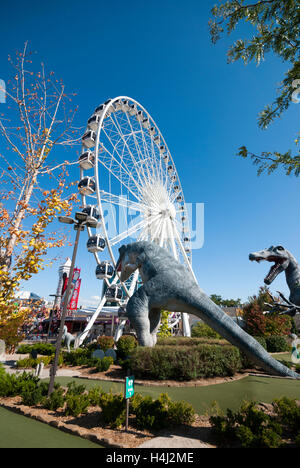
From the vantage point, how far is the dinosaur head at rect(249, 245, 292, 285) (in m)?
5.45

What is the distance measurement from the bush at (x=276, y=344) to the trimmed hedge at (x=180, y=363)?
364 inches

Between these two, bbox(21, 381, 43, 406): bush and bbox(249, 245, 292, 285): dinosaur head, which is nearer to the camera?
bbox(21, 381, 43, 406): bush

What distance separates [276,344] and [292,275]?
41.8ft

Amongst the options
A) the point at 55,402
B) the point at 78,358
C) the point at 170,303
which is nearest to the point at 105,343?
the point at 78,358

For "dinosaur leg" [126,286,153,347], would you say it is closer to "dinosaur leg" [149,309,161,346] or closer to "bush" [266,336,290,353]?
"dinosaur leg" [149,309,161,346]

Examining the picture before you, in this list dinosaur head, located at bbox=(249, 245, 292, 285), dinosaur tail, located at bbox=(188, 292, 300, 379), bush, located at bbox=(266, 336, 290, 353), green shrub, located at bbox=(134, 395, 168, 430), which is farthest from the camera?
bush, located at bbox=(266, 336, 290, 353)

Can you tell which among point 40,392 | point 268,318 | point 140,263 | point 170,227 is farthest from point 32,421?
point 170,227

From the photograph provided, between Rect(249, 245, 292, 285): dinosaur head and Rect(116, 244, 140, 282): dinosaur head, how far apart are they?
505 centimetres

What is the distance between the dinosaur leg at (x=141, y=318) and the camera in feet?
26.3

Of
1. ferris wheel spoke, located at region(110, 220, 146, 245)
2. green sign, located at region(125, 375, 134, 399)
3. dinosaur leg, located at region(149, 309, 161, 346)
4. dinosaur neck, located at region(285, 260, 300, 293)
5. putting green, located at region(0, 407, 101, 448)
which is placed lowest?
putting green, located at region(0, 407, 101, 448)

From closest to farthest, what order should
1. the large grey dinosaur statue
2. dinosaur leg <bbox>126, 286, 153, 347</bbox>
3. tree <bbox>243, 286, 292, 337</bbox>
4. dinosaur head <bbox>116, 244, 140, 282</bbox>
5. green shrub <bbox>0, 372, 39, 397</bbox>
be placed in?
green shrub <bbox>0, 372, 39, 397</bbox>
the large grey dinosaur statue
dinosaur leg <bbox>126, 286, 153, 347</bbox>
dinosaur head <bbox>116, 244, 140, 282</bbox>
tree <bbox>243, 286, 292, 337</bbox>

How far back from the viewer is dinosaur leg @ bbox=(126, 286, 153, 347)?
8.03 metres

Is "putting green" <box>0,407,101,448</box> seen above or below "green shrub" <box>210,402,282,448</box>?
below

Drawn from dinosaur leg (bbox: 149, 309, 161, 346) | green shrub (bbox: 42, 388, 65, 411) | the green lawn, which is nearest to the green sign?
the green lawn
